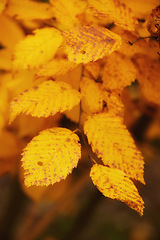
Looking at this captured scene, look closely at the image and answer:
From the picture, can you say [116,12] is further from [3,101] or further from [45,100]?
[3,101]

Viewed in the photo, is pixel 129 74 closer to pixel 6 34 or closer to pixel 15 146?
pixel 6 34

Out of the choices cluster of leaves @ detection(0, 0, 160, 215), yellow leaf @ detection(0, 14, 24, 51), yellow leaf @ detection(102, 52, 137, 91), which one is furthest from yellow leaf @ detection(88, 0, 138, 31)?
yellow leaf @ detection(0, 14, 24, 51)

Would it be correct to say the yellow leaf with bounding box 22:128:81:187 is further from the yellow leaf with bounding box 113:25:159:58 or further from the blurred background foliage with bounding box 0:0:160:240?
the blurred background foliage with bounding box 0:0:160:240

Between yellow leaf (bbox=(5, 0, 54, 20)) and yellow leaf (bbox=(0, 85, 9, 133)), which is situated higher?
yellow leaf (bbox=(5, 0, 54, 20))

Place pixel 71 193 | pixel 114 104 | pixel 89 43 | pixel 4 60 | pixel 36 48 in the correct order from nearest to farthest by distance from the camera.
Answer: pixel 89 43 → pixel 114 104 → pixel 36 48 → pixel 4 60 → pixel 71 193

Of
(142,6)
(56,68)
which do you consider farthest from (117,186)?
(142,6)

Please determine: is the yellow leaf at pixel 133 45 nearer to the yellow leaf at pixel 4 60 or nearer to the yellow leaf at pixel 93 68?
the yellow leaf at pixel 93 68

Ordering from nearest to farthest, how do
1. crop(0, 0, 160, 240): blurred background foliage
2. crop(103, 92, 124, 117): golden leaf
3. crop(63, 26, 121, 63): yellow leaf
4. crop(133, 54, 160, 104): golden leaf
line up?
crop(63, 26, 121, 63): yellow leaf → crop(103, 92, 124, 117): golden leaf → crop(133, 54, 160, 104): golden leaf → crop(0, 0, 160, 240): blurred background foliage
